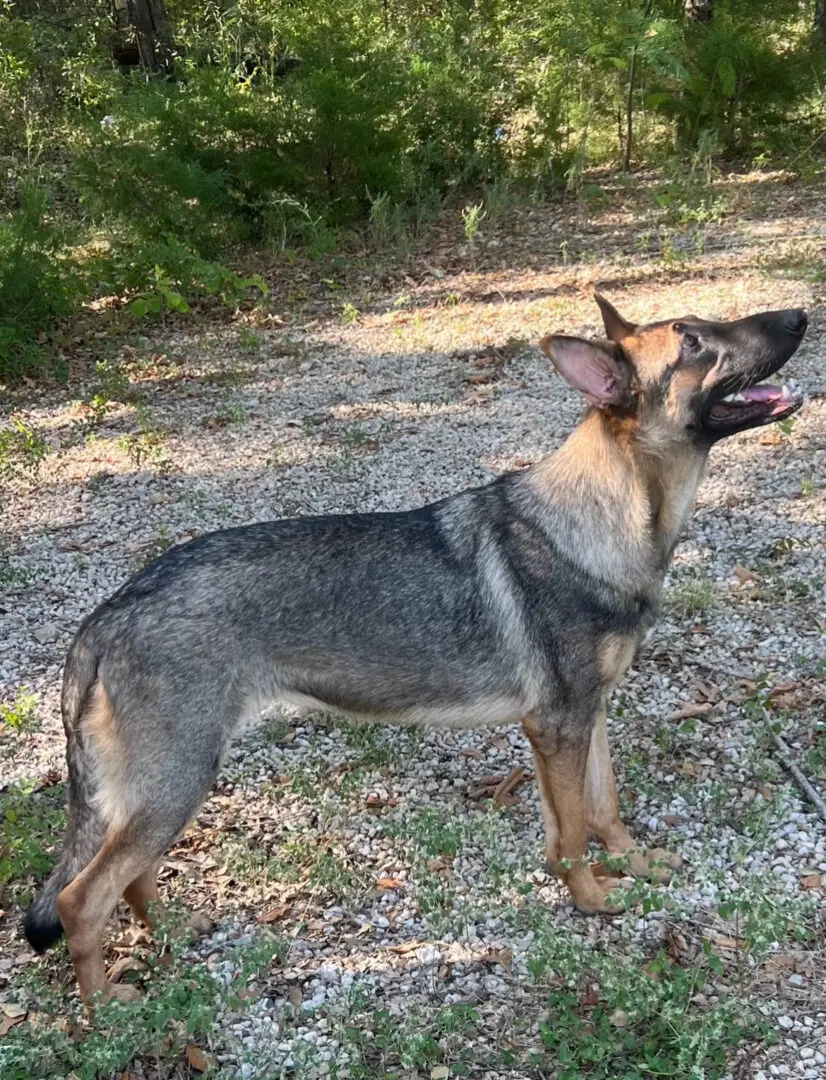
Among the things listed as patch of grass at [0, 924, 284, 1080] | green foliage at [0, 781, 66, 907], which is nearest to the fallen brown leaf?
patch of grass at [0, 924, 284, 1080]

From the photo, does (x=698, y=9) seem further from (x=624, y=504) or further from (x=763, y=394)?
(x=624, y=504)

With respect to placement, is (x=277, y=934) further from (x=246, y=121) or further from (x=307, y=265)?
(x=246, y=121)

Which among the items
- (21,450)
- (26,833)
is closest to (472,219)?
(21,450)

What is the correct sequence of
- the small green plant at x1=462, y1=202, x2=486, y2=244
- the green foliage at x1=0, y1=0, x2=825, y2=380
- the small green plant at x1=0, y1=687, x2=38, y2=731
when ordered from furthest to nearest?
the small green plant at x1=462, y1=202, x2=486, y2=244, the green foliage at x1=0, y1=0, x2=825, y2=380, the small green plant at x1=0, y1=687, x2=38, y2=731

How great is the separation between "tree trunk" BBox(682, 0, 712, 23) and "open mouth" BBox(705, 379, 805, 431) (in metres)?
12.8

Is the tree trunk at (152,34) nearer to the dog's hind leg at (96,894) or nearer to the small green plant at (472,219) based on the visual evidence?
the small green plant at (472,219)

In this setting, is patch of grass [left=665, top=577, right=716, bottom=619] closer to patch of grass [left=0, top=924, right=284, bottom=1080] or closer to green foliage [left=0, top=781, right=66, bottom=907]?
patch of grass [left=0, top=924, right=284, bottom=1080]

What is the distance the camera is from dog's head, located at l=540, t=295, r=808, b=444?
382 centimetres

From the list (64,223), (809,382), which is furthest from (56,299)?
(809,382)

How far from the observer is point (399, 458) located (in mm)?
7859

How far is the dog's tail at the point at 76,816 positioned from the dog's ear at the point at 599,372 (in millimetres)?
1994

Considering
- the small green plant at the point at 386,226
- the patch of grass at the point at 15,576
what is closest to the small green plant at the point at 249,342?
the small green plant at the point at 386,226

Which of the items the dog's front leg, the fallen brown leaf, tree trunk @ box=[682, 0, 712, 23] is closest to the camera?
the fallen brown leaf

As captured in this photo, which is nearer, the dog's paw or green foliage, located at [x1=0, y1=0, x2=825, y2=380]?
the dog's paw
